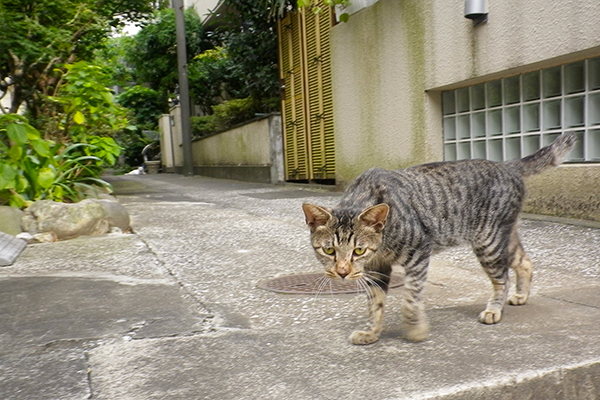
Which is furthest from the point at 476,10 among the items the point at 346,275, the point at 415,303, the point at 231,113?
the point at 231,113

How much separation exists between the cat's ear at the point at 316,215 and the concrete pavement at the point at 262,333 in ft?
1.88

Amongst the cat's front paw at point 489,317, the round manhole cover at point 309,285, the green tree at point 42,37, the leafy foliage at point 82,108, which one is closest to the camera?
the cat's front paw at point 489,317

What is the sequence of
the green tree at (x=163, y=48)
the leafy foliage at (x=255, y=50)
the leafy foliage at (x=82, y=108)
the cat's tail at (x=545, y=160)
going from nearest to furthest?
the cat's tail at (x=545, y=160), the leafy foliage at (x=82, y=108), the leafy foliage at (x=255, y=50), the green tree at (x=163, y=48)

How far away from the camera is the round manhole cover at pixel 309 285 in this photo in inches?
147

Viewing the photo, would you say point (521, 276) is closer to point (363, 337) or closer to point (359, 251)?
point (363, 337)

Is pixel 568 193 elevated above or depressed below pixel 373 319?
above

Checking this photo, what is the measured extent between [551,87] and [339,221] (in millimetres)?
4566

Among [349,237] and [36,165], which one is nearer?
[349,237]

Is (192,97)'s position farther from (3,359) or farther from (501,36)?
(3,359)

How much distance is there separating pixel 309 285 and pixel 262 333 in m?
0.99

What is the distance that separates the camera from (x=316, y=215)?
2.67 metres

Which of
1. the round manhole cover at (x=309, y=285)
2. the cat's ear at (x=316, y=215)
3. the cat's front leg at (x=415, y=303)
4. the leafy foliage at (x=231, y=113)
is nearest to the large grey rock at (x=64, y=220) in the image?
the round manhole cover at (x=309, y=285)

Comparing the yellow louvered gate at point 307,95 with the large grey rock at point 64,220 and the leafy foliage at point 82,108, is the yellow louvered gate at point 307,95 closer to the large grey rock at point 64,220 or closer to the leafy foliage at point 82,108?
→ the leafy foliage at point 82,108

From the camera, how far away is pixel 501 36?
6.42m
